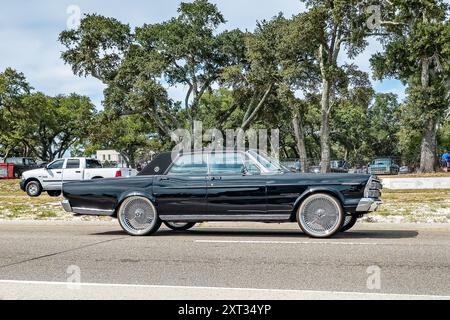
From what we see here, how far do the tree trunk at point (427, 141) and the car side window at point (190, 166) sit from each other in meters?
31.1

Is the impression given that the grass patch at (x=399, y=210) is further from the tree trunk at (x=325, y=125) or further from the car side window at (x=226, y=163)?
the tree trunk at (x=325, y=125)

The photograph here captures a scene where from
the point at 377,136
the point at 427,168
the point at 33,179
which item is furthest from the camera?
the point at 377,136

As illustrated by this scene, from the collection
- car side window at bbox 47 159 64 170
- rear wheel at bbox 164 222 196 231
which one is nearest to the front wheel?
rear wheel at bbox 164 222 196 231

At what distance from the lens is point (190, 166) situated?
422 inches

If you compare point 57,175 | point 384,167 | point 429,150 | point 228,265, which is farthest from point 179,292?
point 384,167

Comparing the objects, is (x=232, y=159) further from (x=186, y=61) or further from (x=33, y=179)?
(x=186, y=61)

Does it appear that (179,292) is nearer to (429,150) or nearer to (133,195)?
(133,195)

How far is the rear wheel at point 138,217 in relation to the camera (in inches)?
423

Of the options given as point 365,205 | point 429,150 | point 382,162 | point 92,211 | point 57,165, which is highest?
point 429,150

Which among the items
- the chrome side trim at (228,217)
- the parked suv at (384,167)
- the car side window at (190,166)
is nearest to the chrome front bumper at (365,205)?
the chrome side trim at (228,217)

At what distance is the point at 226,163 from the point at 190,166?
2.40 feet
